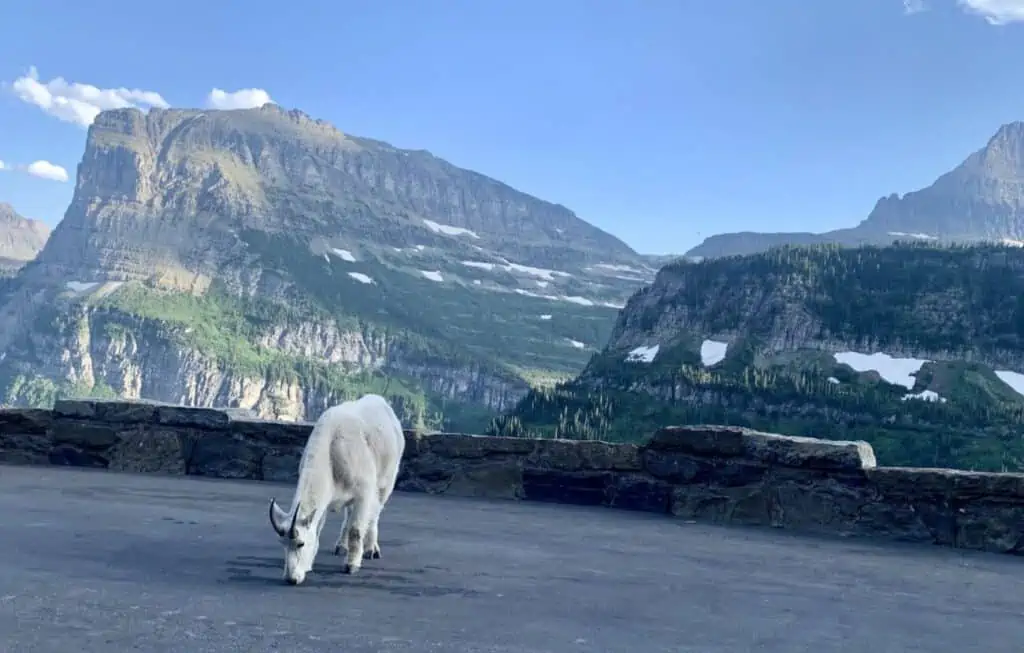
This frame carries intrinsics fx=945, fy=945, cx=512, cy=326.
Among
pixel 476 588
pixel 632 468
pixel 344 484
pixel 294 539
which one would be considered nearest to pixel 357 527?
pixel 344 484

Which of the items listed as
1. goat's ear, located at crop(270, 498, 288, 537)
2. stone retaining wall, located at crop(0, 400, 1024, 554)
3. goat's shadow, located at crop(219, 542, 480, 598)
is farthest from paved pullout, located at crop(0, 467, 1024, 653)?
stone retaining wall, located at crop(0, 400, 1024, 554)

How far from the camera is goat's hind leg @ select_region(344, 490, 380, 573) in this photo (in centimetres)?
802

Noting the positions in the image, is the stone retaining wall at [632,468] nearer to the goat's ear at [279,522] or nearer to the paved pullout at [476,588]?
the paved pullout at [476,588]

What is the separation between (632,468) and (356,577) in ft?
22.1

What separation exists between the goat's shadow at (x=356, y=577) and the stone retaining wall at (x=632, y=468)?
5.87 meters

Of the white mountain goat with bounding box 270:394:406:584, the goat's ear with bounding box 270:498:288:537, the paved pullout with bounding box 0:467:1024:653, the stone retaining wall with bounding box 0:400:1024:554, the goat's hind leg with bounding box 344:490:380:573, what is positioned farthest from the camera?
the stone retaining wall with bounding box 0:400:1024:554

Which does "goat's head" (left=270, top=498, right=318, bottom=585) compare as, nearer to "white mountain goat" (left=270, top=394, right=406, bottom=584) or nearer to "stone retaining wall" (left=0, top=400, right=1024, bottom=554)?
"white mountain goat" (left=270, top=394, right=406, bottom=584)

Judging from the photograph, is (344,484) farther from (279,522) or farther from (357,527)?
(279,522)

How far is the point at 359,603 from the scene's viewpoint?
22.5 ft

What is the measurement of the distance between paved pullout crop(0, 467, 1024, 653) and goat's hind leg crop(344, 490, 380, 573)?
203 millimetres

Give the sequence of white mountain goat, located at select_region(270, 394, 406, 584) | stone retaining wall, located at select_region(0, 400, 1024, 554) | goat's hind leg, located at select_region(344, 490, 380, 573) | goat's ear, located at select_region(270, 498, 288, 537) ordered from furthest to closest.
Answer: stone retaining wall, located at select_region(0, 400, 1024, 554) → goat's hind leg, located at select_region(344, 490, 380, 573) → white mountain goat, located at select_region(270, 394, 406, 584) → goat's ear, located at select_region(270, 498, 288, 537)

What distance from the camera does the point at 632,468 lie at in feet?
45.6

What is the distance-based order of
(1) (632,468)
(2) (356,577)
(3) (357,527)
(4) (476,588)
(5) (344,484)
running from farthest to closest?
(1) (632,468) → (5) (344,484) → (3) (357,527) → (2) (356,577) → (4) (476,588)

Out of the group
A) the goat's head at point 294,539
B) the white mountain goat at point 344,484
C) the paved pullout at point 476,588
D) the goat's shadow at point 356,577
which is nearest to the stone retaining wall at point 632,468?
the paved pullout at point 476,588
